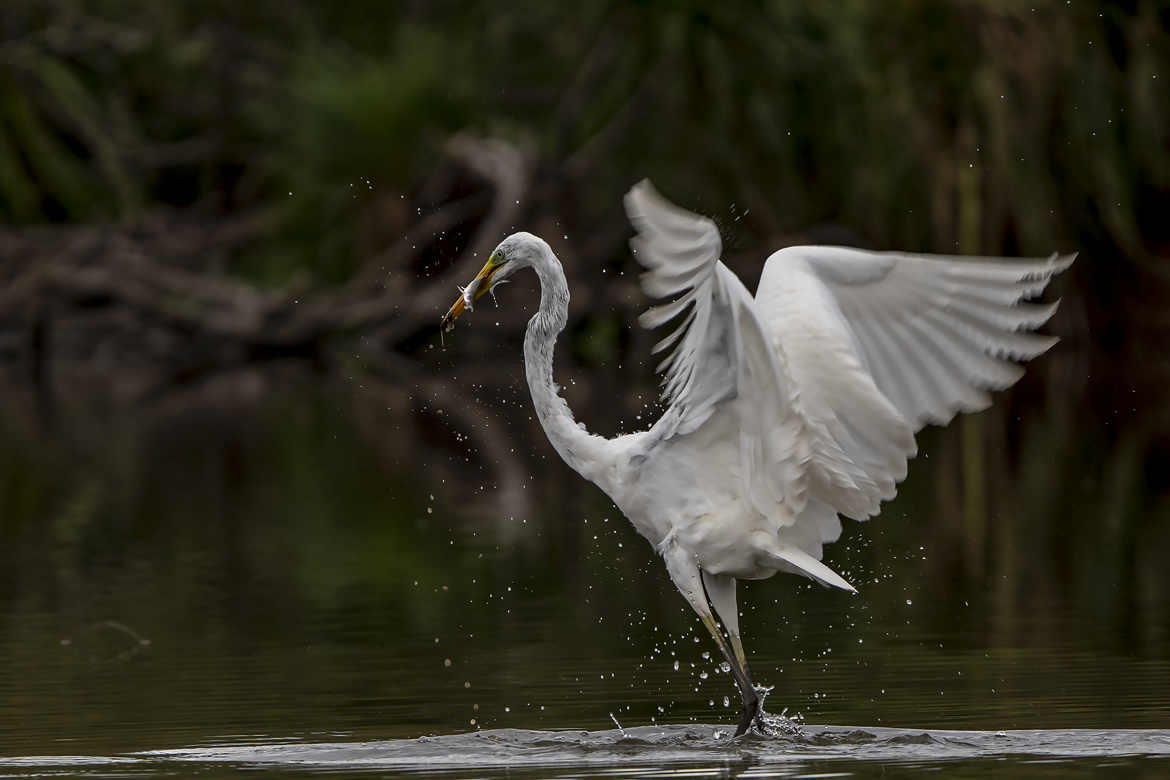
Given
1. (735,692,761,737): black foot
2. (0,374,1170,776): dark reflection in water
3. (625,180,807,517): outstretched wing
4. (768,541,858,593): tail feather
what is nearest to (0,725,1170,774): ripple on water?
(735,692,761,737): black foot

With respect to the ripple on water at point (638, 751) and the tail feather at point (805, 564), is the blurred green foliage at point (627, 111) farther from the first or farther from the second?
the ripple on water at point (638, 751)

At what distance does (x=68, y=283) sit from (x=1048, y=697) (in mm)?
25199

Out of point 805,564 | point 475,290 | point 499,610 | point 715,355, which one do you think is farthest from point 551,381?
point 499,610

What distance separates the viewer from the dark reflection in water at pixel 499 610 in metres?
8.16

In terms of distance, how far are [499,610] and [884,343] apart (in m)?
3.42

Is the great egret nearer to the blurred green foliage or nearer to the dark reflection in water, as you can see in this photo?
the dark reflection in water

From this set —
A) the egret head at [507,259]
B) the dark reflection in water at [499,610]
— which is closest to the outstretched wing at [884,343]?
the egret head at [507,259]

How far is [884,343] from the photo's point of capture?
7922 mm

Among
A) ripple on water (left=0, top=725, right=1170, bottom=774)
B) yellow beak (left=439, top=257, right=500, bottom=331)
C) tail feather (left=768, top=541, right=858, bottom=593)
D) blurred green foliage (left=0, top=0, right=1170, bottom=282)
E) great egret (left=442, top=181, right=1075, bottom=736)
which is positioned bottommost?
ripple on water (left=0, top=725, right=1170, bottom=774)

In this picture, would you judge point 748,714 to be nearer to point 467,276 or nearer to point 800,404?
point 800,404

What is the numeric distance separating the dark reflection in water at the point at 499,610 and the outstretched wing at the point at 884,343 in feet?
3.14

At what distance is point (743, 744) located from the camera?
7.60 m

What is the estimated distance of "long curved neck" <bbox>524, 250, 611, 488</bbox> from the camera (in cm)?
785

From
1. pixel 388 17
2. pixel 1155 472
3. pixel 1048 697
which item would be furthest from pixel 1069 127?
pixel 388 17
